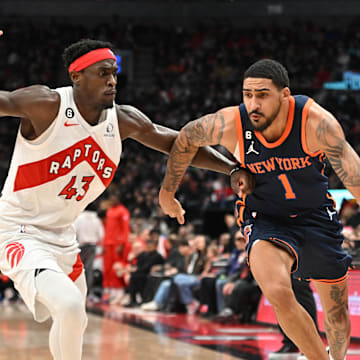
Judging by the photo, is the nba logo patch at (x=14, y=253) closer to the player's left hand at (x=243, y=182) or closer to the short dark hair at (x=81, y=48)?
the short dark hair at (x=81, y=48)

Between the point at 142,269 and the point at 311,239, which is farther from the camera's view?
the point at 142,269

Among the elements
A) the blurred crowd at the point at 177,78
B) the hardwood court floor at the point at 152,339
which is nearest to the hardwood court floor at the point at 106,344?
the hardwood court floor at the point at 152,339

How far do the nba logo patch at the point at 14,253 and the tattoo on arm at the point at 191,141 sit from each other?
1.12 metres

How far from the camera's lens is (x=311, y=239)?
4.41m

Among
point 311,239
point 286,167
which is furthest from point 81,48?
point 311,239

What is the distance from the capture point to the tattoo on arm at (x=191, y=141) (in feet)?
14.5

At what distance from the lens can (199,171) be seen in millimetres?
18844

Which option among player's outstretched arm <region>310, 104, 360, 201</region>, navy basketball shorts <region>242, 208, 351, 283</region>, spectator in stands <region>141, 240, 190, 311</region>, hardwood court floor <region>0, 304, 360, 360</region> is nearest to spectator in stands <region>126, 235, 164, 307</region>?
spectator in stands <region>141, 240, 190, 311</region>

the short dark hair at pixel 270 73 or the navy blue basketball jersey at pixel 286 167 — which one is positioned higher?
the short dark hair at pixel 270 73

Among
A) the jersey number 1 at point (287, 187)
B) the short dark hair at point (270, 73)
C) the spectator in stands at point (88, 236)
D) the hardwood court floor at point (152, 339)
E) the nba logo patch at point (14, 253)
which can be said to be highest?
the short dark hair at point (270, 73)

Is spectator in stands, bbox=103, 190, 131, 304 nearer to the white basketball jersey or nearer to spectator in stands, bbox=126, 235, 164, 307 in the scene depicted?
spectator in stands, bbox=126, 235, 164, 307

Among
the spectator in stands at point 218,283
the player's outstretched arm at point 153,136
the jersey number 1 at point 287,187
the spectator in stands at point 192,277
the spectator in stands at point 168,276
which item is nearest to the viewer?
the jersey number 1 at point 287,187

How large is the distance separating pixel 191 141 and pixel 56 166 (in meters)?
0.90

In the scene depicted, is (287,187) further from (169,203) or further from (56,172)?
(56,172)
